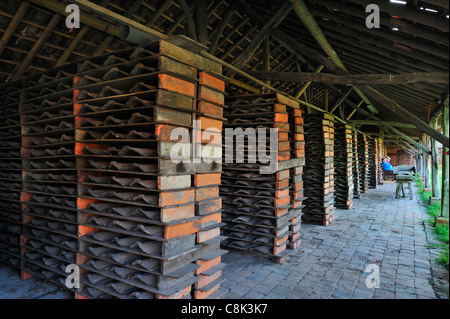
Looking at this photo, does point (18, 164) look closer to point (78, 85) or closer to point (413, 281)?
point (78, 85)

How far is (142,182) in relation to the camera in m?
3.25

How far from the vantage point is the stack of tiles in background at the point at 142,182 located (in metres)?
3.18

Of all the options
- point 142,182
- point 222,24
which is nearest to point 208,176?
point 142,182

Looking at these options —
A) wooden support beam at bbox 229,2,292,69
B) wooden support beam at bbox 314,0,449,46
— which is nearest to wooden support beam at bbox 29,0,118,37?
wooden support beam at bbox 229,2,292,69

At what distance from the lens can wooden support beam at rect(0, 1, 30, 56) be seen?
4266 millimetres

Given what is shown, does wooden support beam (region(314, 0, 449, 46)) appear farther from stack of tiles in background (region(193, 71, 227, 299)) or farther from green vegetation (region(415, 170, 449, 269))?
green vegetation (region(415, 170, 449, 269))

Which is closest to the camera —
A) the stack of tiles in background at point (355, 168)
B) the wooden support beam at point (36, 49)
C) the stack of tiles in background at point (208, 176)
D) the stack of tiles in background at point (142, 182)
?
the stack of tiles in background at point (142, 182)

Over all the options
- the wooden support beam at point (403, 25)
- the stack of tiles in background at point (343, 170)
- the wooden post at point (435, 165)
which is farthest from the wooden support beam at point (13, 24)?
the wooden post at point (435, 165)

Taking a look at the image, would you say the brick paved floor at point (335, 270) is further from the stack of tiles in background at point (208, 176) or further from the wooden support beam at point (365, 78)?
the wooden support beam at point (365, 78)

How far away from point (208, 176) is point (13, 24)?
399 cm

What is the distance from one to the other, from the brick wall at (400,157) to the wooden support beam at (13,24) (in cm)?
3751

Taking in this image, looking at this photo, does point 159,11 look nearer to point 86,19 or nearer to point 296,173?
point 86,19

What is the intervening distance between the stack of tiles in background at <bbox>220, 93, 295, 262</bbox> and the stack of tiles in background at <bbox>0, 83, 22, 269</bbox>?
3757 millimetres
